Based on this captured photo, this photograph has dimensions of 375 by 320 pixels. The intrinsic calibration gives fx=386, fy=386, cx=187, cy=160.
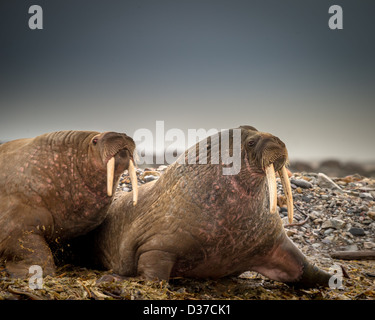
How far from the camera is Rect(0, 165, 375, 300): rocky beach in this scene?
2.79 metres

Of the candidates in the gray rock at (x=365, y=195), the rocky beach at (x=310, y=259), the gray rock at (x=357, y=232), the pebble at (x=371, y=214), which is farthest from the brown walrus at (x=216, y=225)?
the gray rock at (x=365, y=195)

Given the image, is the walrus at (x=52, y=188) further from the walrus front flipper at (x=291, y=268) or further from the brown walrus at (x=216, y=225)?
the walrus front flipper at (x=291, y=268)

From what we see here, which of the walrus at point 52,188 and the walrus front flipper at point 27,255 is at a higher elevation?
the walrus at point 52,188

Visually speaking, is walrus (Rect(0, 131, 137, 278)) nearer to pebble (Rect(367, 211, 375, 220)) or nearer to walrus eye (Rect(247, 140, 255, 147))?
walrus eye (Rect(247, 140, 255, 147))

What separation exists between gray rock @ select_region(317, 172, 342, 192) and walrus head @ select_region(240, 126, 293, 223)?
5474mm

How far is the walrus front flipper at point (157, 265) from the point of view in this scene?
3.23 meters

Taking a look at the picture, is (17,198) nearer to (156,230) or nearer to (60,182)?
(60,182)

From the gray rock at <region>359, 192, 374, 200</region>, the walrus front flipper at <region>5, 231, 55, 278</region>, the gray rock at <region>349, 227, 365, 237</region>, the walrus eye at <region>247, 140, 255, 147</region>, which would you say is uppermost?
the walrus eye at <region>247, 140, 255, 147</region>

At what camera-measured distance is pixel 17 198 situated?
3.49 meters

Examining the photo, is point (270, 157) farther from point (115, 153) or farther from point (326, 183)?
point (326, 183)

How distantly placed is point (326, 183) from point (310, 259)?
3.71 m

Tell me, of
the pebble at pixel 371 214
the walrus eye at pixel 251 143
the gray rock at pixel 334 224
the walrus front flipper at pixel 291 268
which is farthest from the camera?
the pebble at pixel 371 214

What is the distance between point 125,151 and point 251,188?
1133 millimetres

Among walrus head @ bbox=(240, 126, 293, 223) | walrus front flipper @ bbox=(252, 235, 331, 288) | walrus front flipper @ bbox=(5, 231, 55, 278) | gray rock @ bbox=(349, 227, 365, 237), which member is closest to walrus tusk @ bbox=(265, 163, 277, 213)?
walrus head @ bbox=(240, 126, 293, 223)
